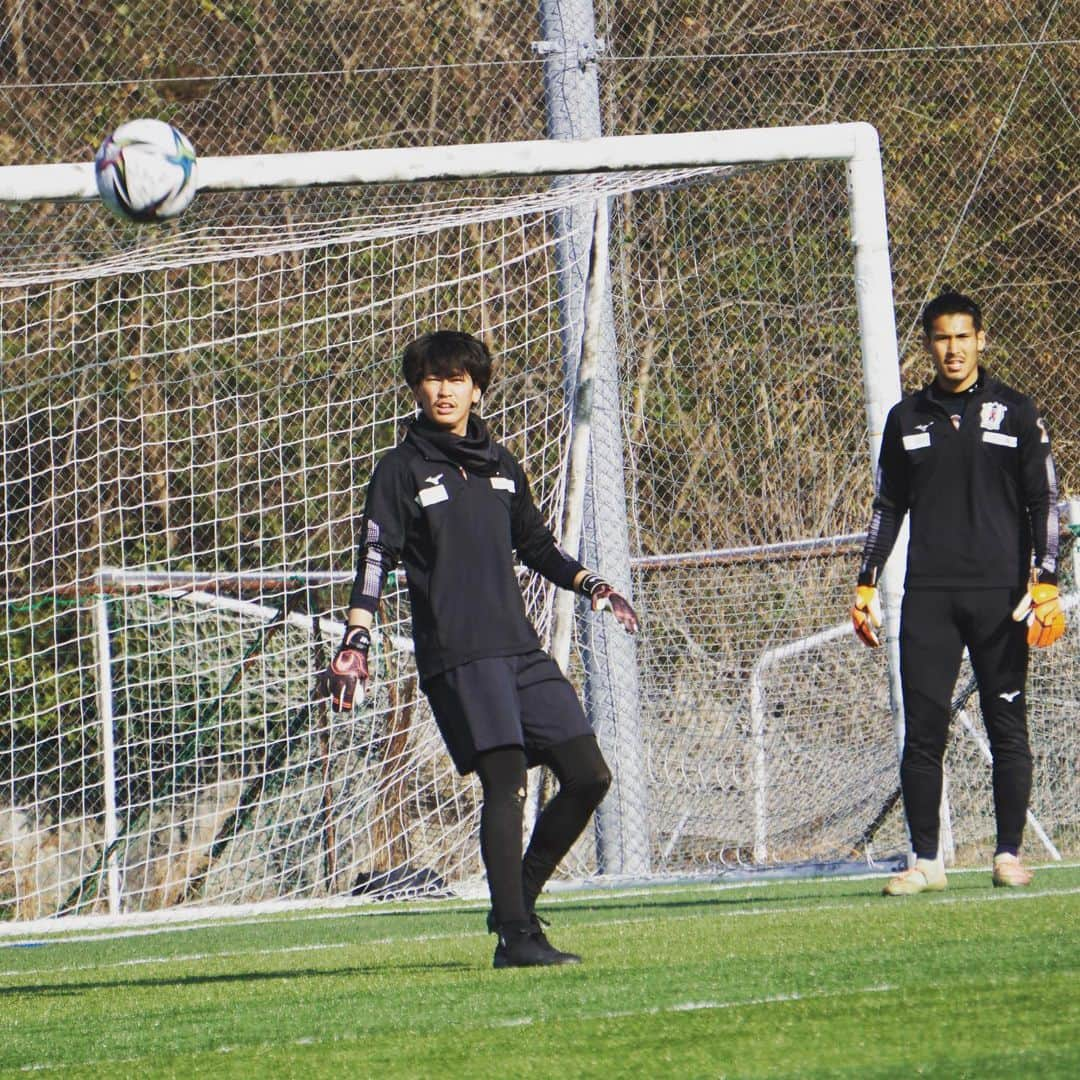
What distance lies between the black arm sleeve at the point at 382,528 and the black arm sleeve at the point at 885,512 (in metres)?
2.04

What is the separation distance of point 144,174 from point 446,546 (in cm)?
163

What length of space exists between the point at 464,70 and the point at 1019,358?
4.17 meters

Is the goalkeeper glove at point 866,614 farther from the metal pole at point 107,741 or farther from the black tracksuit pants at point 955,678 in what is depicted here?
the metal pole at point 107,741

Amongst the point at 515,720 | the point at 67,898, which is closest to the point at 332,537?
the point at 67,898

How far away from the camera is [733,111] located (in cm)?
1338

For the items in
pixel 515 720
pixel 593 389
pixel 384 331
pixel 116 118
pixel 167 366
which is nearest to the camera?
pixel 515 720

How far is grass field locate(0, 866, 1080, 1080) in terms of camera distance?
3.52 m

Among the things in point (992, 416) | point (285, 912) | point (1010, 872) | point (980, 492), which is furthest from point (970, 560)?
point (285, 912)

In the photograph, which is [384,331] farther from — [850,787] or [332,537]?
[850,787]

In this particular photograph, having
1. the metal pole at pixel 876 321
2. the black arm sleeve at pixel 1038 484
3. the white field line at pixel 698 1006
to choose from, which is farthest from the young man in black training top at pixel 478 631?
the metal pole at pixel 876 321

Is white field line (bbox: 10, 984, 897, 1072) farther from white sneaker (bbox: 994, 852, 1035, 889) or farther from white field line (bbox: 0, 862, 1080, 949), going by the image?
white field line (bbox: 0, 862, 1080, 949)

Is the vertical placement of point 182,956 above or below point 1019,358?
below

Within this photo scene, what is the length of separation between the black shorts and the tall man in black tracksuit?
5.57 feet

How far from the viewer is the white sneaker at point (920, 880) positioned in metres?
6.62
